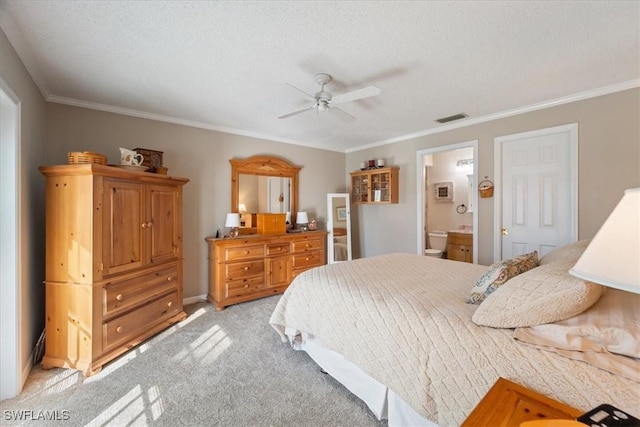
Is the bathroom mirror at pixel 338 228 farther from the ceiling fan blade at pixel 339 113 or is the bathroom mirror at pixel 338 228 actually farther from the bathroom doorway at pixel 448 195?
the ceiling fan blade at pixel 339 113

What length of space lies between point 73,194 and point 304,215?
2.84 metres

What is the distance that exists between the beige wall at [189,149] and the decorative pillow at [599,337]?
3522 mm

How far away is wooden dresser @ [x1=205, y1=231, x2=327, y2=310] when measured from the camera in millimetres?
3381

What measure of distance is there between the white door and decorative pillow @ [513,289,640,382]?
215cm

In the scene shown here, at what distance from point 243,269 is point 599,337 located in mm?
3263

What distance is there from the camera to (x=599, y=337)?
102 centimetres

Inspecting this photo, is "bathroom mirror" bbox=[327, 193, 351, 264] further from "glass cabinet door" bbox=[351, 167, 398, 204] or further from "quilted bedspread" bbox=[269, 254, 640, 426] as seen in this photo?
"quilted bedspread" bbox=[269, 254, 640, 426]

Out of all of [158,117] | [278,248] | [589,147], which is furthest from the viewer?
[278,248]

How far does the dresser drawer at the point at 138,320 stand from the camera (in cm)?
221

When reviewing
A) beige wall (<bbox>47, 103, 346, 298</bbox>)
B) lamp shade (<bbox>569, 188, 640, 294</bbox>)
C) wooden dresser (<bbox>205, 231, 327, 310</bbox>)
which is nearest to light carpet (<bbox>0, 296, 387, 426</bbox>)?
wooden dresser (<bbox>205, 231, 327, 310</bbox>)

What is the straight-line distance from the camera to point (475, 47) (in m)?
1.92

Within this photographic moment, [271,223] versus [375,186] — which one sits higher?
[375,186]

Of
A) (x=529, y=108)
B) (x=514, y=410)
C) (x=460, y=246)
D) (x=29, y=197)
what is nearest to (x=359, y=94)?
(x=514, y=410)

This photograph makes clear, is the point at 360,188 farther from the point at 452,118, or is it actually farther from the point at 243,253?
the point at 243,253
